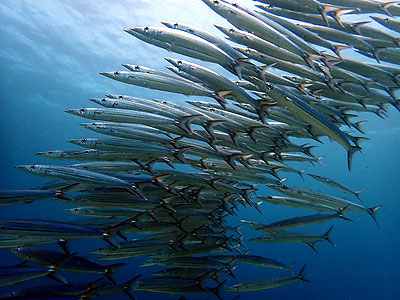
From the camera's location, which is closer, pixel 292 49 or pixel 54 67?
pixel 292 49

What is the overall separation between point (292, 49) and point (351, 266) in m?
43.4

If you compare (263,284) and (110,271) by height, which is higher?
(110,271)

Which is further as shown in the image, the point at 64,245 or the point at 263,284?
the point at 263,284

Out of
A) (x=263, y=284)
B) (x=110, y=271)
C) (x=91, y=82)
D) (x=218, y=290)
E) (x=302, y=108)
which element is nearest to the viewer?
(x=302, y=108)

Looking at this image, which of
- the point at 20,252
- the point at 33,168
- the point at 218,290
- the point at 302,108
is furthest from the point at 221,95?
the point at 218,290

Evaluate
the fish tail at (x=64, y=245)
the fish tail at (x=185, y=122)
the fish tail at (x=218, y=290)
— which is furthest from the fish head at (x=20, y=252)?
the fish tail at (x=218, y=290)

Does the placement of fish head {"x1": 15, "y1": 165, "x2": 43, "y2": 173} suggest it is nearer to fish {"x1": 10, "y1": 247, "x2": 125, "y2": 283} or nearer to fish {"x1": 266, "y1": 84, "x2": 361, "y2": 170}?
fish {"x1": 10, "y1": 247, "x2": 125, "y2": 283}

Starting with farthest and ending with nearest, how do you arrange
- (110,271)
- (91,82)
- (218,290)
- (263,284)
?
(91,82)
(263,284)
(218,290)
(110,271)

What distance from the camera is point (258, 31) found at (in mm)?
3215

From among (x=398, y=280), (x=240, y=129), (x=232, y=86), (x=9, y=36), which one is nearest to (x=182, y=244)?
(x=240, y=129)

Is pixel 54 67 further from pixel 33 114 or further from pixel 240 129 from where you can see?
pixel 240 129

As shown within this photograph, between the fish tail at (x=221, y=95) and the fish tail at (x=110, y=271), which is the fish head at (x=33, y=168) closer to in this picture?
the fish tail at (x=110, y=271)

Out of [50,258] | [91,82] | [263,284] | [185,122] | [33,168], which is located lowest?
[263,284]

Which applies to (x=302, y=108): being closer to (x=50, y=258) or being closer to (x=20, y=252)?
(x=50, y=258)
